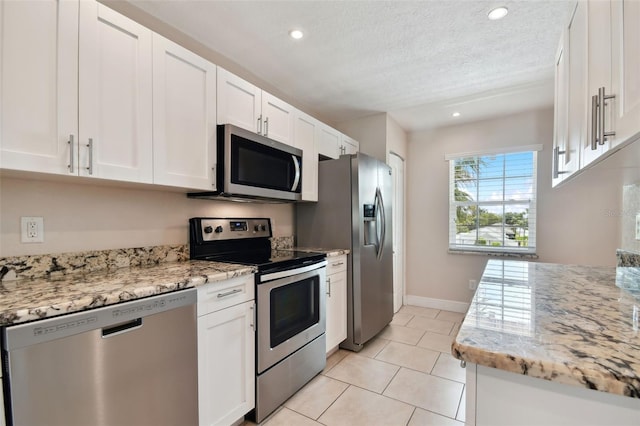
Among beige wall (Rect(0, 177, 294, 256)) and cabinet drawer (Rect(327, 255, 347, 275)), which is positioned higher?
beige wall (Rect(0, 177, 294, 256))

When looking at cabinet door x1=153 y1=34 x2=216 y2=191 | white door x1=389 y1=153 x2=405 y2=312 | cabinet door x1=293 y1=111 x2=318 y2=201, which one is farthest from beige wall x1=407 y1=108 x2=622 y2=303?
cabinet door x1=153 y1=34 x2=216 y2=191

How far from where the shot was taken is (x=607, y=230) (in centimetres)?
302

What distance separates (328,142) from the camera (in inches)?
119

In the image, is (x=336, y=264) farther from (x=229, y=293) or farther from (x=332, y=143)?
(x=332, y=143)

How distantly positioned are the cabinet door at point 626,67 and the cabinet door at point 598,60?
4 cm

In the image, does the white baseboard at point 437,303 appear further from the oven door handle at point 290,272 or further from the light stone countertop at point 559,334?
the light stone countertop at point 559,334

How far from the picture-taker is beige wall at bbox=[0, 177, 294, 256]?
1.33 metres

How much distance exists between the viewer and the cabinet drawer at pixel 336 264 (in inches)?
97.1

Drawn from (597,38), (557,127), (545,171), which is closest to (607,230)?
(545,171)

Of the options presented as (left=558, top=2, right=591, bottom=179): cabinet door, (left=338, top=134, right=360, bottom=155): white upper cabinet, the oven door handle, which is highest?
(left=338, top=134, right=360, bottom=155): white upper cabinet

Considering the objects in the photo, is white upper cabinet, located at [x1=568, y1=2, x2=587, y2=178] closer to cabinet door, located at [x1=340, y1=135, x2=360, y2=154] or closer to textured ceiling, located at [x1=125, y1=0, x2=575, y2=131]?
textured ceiling, located at [x1=125, y1=0, x2=575, y2=131]

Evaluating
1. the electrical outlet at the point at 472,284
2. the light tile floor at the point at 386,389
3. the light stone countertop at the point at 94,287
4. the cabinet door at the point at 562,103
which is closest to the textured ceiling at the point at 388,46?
the cabinet door at the point at 562,103

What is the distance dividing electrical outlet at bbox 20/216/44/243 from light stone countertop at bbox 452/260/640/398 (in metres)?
1.81

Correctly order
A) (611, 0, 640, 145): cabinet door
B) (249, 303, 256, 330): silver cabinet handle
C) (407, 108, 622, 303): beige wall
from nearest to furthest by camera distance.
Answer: (611, 0, 640, 145): cabinet door
(249, 303, 256, 330): silver cabinet handle
(407, 108, 622, 303): beige wall
